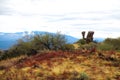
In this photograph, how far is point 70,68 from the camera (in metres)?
24.6

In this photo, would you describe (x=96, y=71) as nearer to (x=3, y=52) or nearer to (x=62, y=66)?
(x=62, y=66)

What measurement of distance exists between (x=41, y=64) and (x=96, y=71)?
4951 mm

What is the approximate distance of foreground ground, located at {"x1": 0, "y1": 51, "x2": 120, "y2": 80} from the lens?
22.3m

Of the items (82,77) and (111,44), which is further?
(111,44)

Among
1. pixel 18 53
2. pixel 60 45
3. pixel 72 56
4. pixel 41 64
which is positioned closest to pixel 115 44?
pixel 60 45

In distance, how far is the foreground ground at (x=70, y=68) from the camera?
22344 millimetres

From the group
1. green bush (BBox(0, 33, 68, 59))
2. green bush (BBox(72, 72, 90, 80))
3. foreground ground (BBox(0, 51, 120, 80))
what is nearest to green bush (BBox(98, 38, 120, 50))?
green bush (BBox(0, 33, 68, 59))

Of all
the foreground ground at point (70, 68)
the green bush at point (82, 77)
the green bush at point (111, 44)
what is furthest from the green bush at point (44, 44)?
the green bush at point (82, 77)

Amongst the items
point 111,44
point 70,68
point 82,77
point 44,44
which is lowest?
point 82,77

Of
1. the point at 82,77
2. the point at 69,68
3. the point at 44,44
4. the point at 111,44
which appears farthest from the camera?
the point at 111,44

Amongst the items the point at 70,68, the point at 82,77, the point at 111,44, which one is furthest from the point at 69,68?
the point at 111,44

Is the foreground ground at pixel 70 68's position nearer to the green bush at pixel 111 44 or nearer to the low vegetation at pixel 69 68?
the low vegetation at pixel 69 68

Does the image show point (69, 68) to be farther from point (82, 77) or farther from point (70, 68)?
point (82, 77)

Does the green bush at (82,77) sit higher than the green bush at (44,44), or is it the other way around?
the green bush at (44,44)
